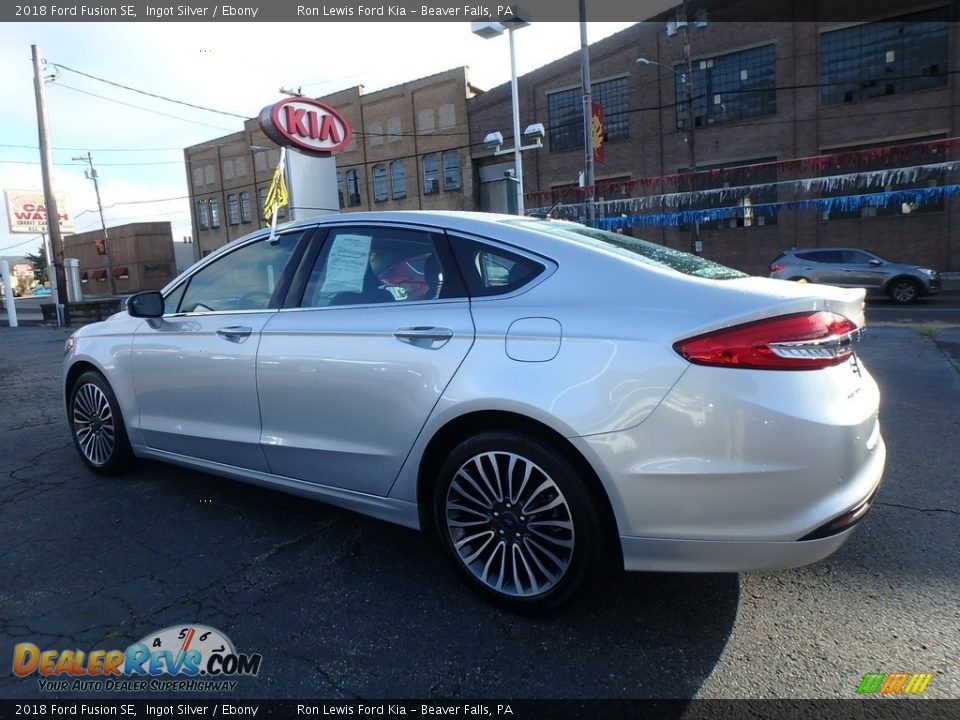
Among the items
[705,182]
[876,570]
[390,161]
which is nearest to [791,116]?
[705,182]

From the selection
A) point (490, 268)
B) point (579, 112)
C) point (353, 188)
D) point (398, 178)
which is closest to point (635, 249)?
point (490, 268)

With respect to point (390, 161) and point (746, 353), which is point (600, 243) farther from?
point (390, 161)

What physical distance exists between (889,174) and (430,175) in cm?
2571

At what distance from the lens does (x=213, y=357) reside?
3.46m

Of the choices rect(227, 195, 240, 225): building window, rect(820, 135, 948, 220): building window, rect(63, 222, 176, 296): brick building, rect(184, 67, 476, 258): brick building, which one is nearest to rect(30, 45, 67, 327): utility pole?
rect(184, 67, 476, 258): brick building

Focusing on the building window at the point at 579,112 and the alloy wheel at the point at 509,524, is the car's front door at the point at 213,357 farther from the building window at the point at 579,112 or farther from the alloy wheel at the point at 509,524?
the building window at the point at 579,112

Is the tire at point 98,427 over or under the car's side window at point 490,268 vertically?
under

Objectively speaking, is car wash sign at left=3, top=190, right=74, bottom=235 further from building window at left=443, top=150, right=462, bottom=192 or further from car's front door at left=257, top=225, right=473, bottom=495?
car's front door at left=257, top=225, right=473, bottom=495

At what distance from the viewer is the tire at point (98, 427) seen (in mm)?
4172

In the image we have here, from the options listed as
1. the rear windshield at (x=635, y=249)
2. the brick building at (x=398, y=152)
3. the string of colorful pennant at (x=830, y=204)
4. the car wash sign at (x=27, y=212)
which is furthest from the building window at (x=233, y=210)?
the rear windshield at (x=635, y=249)

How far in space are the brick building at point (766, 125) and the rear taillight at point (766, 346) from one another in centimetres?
1932

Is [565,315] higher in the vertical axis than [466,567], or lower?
higher

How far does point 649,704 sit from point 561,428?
3.06ft

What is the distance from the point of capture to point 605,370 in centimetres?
224
